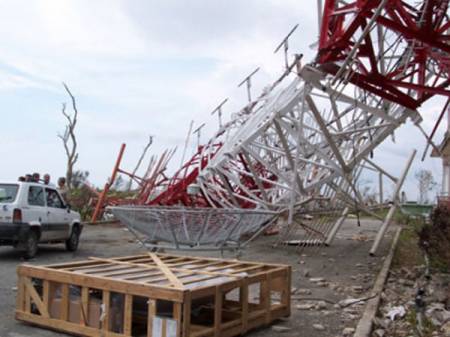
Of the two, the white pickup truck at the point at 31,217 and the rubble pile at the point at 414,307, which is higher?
the white pickup truck at the point at 31,217

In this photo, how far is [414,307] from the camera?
8.55 metres

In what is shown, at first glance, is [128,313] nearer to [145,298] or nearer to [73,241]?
[145,298]

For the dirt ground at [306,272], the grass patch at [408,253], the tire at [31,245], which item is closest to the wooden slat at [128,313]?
the dirt ground at [306,272]

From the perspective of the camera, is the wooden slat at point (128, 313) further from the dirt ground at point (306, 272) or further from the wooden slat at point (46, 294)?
the wooden slat at point (46, 294)

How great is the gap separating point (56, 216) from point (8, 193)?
1.71m

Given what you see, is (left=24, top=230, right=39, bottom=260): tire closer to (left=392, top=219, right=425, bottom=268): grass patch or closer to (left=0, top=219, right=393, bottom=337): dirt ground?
(left=0, top=219, right=393, bottom=337): dirt ground

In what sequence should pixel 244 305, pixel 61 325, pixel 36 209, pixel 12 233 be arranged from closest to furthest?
pixel 61 325
pixel 244 305
pixel 12 233
pixel 36 209

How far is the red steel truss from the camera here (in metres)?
9.87

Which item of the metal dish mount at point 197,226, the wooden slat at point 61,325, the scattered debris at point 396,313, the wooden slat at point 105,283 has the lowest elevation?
the wooden slat at point 61,325

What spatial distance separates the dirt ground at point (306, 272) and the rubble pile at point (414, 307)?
0.41 metres

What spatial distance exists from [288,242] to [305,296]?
723 centimetres

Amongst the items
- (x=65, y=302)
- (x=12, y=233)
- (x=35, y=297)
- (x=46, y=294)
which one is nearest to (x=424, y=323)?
(x=65, y=302)


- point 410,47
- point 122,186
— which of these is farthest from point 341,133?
point 122,186

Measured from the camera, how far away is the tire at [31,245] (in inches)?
543
